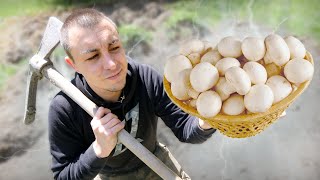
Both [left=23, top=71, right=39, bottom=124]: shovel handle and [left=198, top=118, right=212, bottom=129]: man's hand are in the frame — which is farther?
[left=23, top=71, right=39, bottom=124]: shovel handle

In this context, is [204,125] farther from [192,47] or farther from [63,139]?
[63,139]

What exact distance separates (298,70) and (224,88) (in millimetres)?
239

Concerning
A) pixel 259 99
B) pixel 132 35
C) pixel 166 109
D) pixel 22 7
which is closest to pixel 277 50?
pixel 259 99

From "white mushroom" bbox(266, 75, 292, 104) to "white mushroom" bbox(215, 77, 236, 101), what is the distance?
0.12 metres

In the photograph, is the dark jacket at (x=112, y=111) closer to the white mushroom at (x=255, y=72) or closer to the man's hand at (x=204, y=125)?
the man's hand at (x=204, y=125)

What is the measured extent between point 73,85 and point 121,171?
0.56 metres

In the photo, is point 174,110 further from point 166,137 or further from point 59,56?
point 59,56

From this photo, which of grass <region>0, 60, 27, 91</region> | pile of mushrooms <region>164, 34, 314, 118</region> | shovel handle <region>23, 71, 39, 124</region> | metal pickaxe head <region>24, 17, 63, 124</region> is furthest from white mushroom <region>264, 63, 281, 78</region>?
grass <region>0, 60, 27, 91</region>

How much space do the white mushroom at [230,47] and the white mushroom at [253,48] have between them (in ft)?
0.10

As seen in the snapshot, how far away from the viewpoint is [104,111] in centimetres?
180

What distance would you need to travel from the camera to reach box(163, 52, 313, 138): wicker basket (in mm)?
1411

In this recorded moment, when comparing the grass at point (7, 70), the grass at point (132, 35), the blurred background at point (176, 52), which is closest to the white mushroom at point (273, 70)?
the blurred background at point (176, 52)

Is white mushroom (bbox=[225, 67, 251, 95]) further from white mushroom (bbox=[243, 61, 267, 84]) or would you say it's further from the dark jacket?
the dark jacket

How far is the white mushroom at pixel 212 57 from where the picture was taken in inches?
60.4
